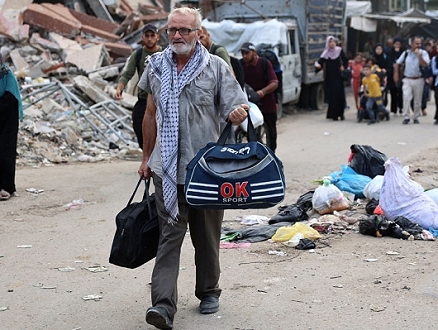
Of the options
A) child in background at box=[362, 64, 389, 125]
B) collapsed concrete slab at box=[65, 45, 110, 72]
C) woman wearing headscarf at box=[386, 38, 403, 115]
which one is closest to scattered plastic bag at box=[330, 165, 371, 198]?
child in background at box=[362, 64, 389, 125]

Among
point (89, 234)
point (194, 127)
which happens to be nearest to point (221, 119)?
point (194, 127)

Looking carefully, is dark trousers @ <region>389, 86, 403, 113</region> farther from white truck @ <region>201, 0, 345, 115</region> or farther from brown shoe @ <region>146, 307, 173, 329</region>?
brown shoe @ <region>146, 307, 173, 329</region>

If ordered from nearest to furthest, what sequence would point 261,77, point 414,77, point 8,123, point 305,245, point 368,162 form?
point 305,245 < point 8,123 < point 368,162 < point 261,77 < point 414,77

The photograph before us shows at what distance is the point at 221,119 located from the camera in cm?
486

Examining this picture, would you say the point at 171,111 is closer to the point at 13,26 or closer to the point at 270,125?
the point at 270,125

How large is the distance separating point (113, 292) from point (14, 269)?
1.05 metres

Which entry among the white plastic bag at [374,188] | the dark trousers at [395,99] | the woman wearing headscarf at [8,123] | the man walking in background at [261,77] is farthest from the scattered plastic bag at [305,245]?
the dark trousers at [395,99]

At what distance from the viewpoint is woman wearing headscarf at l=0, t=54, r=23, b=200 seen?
8.80 m

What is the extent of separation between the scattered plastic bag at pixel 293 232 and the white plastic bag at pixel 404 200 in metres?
0.74

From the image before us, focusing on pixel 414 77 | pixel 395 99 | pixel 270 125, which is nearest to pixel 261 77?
pixel 270 125

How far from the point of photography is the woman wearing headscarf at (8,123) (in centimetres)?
880

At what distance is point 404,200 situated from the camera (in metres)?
7.11

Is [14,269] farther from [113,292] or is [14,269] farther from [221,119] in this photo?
[221,119]

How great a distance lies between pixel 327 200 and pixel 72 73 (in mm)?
10578
